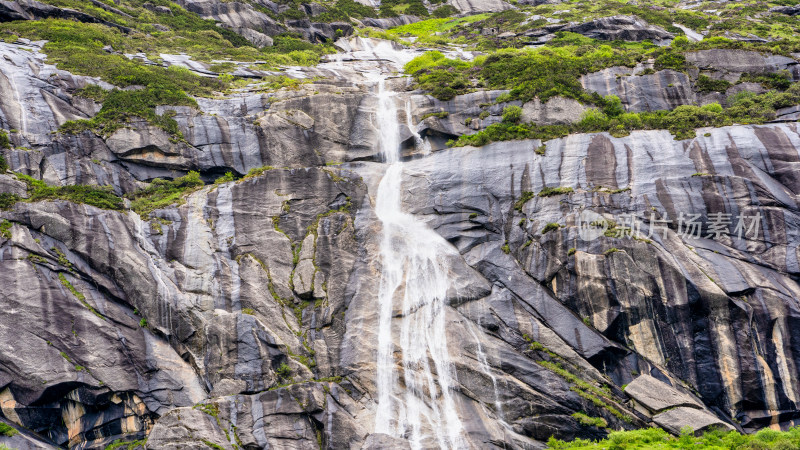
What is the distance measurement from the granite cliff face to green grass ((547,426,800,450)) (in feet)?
2.30

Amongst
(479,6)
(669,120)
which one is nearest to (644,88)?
(669,120)

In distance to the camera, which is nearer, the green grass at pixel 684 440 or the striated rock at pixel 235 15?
the green grass at pixel 684 440

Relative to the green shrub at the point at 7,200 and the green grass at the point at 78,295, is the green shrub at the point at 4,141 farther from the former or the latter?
the green grass at the point at 78,295

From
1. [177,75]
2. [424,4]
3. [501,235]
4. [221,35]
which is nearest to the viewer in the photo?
[501,235]

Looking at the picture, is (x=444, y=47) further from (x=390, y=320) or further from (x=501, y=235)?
(x=390, y=320)

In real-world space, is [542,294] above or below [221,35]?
below

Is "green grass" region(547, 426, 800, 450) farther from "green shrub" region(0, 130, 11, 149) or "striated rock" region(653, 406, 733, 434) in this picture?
"green shrub" region(0, 130, 11, 149)

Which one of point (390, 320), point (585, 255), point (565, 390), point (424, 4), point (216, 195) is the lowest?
point (565, 390)

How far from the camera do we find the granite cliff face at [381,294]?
70.3 feet

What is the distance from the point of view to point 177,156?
3206 cm

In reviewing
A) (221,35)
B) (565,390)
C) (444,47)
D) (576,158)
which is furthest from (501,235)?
(221,35)

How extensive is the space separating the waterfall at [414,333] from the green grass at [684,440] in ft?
14.7

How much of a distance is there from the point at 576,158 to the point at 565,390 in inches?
487

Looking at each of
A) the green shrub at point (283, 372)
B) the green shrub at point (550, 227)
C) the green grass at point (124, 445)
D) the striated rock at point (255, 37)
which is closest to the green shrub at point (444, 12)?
the striated rock at point (255, 37)
